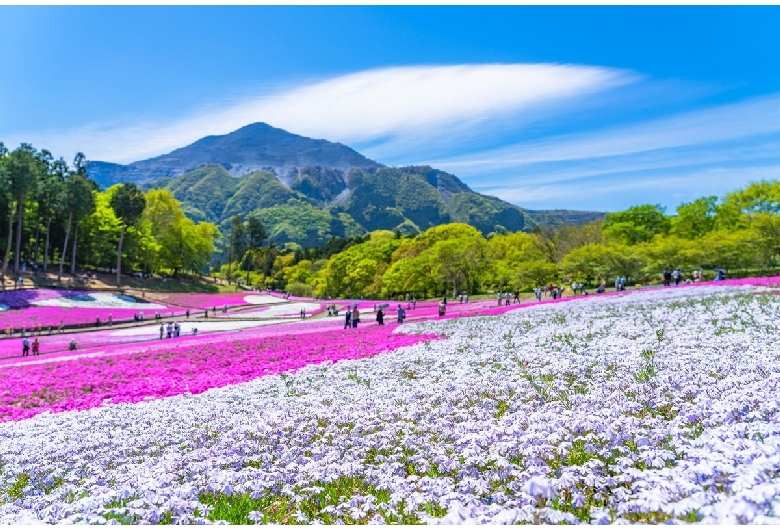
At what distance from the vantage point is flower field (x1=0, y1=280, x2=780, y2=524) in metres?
5.08

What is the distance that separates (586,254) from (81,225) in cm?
6269

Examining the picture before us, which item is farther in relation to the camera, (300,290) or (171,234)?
(300,290)

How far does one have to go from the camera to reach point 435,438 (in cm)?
811

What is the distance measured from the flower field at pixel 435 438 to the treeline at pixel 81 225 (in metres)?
47.4

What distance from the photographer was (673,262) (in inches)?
2146

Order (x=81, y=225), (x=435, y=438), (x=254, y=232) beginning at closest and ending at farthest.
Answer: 1. (x=435, y=438)
2. (x=81, y=225)
3. (x=254, y=232)

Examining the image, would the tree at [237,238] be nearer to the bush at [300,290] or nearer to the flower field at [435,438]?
the bush at [300,290]

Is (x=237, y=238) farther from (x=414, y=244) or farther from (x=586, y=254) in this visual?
(x=586, y=254)

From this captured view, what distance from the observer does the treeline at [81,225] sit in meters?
56.8

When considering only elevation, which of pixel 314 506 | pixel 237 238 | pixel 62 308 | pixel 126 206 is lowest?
pixel 62 308

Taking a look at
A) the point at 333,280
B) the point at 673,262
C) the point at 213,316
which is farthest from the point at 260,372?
the point at 333,280

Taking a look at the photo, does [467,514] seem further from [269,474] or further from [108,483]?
[108,483]

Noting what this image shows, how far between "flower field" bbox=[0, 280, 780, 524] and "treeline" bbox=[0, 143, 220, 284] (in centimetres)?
4744

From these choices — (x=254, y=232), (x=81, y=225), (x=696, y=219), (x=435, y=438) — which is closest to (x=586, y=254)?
(x=696, y=219)
